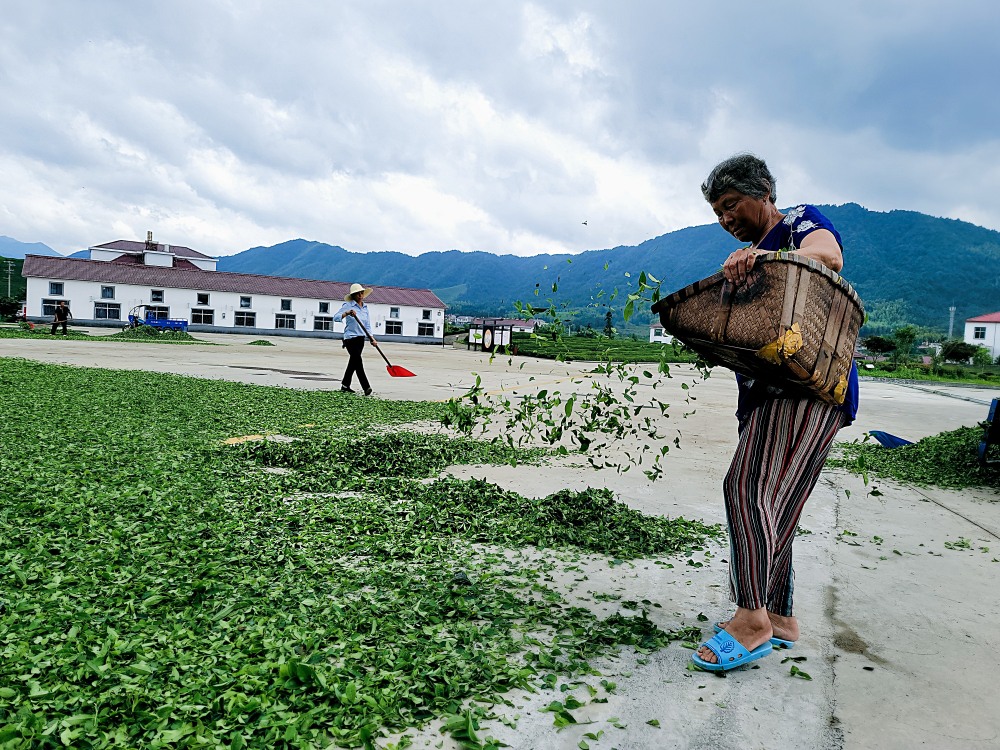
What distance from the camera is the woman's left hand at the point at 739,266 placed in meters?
2.19

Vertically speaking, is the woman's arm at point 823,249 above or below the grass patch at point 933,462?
above

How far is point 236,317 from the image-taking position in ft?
195

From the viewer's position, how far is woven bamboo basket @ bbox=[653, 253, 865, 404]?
2.14 metres

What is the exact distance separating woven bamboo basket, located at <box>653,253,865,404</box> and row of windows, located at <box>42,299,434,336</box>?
6007 centimetres

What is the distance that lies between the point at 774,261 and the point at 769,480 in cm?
78

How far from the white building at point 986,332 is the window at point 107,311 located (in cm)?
8324

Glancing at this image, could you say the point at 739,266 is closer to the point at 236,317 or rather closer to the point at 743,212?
the point at 743,212

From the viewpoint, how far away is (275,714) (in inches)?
76.9

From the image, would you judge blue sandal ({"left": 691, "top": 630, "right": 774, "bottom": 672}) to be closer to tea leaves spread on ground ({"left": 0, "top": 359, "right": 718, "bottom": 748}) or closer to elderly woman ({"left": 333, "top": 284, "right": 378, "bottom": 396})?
tea leaves spread on ground ({"left": 0, "top": 359, "right": 718, "bottom": 748})

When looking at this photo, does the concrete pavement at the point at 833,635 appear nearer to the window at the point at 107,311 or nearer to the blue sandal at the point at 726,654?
the blue sandal at the point at 726,654

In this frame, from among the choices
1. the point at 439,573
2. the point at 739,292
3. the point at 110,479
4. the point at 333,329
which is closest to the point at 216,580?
the point at 439,573

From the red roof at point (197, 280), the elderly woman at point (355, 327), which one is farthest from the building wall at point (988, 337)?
the elderly woman at point (355, 327)

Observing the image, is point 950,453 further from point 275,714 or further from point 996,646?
point 275,714

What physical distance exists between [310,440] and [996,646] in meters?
4.99
